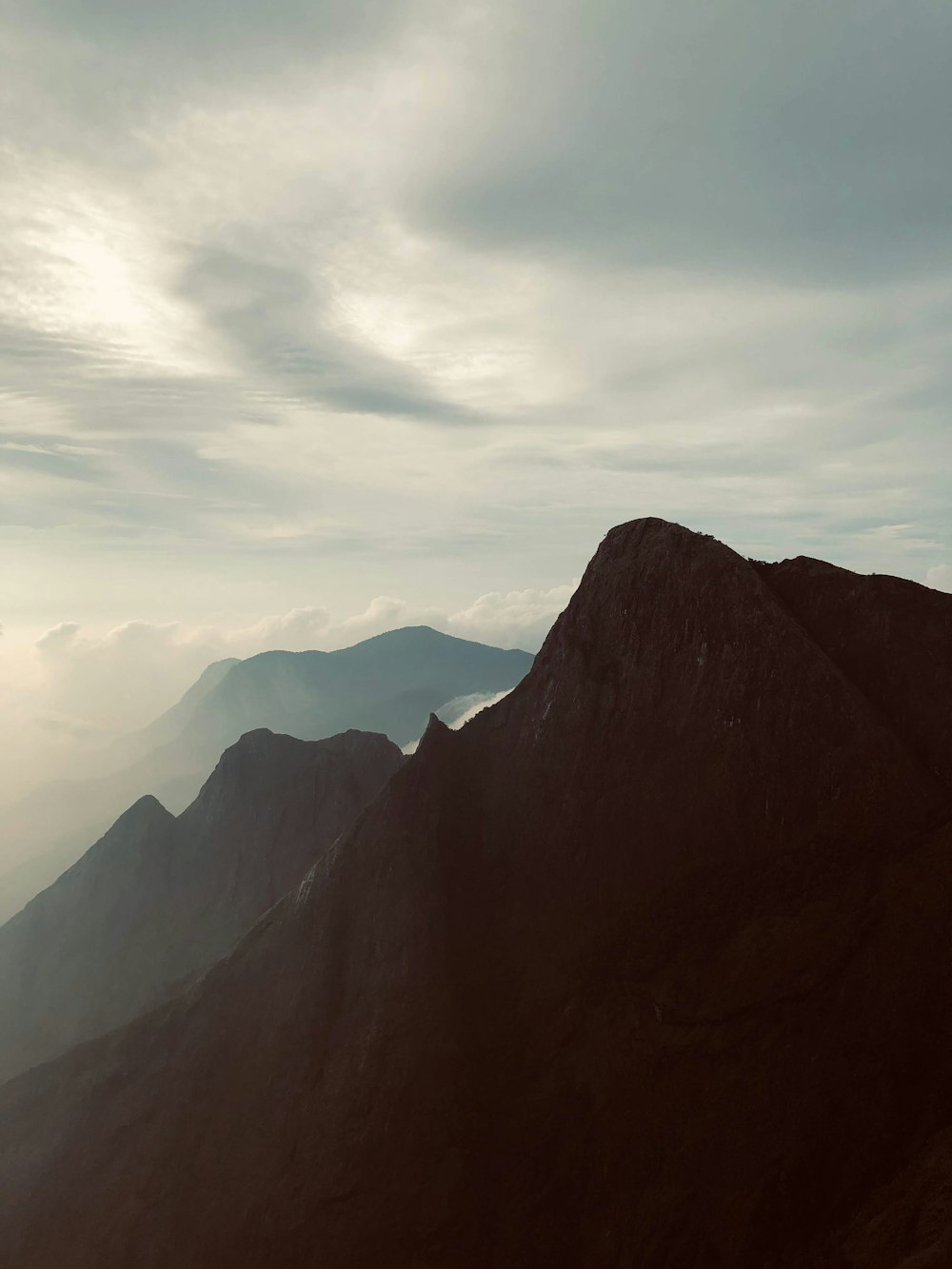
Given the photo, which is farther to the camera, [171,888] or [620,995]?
[171,888]

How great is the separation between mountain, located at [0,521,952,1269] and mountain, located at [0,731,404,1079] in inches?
1423

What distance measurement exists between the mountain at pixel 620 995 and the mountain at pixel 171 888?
119ft

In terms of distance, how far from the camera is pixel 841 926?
110ft

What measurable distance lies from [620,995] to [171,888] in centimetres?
7981

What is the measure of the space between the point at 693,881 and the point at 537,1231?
63.6 ft

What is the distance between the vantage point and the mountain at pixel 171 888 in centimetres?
8631

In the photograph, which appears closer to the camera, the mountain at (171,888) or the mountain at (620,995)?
the mountain at (620,995)

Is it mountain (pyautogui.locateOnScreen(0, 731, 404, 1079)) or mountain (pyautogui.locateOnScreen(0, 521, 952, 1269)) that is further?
mountain (pyautogui.locateOnScreen(0, 731, 404, 1079))

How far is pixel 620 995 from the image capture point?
120 feet

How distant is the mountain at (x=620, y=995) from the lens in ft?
103

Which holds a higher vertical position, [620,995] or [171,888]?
[620,995]

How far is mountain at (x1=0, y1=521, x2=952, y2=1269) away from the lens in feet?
103

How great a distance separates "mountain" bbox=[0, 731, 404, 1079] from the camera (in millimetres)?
86312

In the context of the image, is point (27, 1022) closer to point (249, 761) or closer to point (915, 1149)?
point (249, 761)
